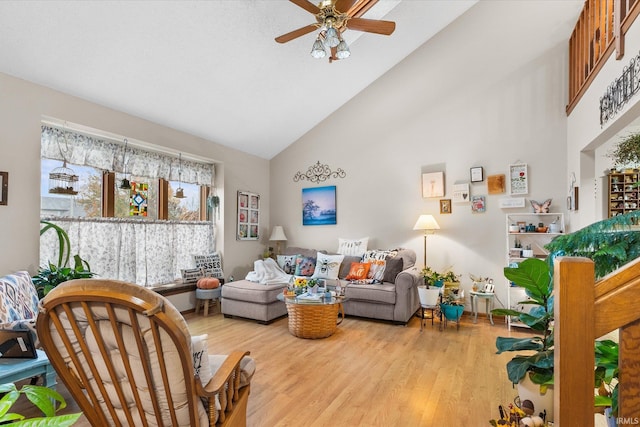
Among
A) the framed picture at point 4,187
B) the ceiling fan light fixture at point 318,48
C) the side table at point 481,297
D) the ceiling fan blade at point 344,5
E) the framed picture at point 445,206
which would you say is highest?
the ceiling fan blade at point 344,5

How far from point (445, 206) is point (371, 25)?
2.80m

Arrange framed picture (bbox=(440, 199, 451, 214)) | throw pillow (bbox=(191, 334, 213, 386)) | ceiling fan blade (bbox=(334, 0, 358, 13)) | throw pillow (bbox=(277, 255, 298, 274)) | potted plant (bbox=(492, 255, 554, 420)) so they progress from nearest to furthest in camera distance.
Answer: throw pillow (bbox=(191, 334, 213, 386))
potted plant (bbox=(492, 255, 554, 420))
ceiling fan blade (bbox=(334, 0, 358, 13))
framed picture (bbox=(440, 199, 451, 214))
throw pillow (bbox=(277, 255, 298, 274))

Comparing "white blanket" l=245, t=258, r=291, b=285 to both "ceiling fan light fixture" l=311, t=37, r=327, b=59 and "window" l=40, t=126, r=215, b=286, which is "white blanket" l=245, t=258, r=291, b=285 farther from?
"ceiling fan light fixture" l=311, t=37, r=327, b=59

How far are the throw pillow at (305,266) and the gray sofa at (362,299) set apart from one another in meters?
0.63

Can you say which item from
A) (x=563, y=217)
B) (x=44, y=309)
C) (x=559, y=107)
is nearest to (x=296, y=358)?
(x=44, y=309)

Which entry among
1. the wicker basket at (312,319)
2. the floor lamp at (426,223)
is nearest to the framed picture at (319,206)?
the floor lamp at (426,223)

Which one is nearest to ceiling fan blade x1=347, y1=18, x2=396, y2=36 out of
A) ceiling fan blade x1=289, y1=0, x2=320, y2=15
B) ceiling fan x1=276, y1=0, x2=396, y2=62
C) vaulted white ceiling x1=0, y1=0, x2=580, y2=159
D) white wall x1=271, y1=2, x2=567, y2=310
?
ceiling fan x1=276, y1=0, x2=396, y2=62

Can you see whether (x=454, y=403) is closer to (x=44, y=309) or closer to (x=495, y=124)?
(x=44, y=309)

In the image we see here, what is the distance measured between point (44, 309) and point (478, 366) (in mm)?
3068

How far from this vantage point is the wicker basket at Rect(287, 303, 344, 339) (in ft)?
11.5

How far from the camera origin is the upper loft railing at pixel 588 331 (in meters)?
0.58

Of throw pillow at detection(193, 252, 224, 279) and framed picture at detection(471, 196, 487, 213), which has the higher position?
framed picture at detection(471, 196, 487, 213)

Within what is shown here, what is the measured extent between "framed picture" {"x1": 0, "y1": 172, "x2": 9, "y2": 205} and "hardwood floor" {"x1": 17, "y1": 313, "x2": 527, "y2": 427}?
1666 millimetres

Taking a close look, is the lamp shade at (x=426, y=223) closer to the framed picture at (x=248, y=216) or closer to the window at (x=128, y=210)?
the framed picture at (x=248, y=216)
